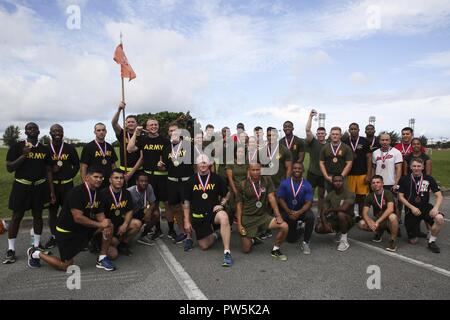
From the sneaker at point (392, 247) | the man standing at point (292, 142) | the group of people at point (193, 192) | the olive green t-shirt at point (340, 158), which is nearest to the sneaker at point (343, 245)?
the group of people at point (193, 192)

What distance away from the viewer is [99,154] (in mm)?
6109

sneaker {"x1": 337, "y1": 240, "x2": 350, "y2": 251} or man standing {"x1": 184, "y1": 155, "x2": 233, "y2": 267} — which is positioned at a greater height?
man standing {"x1": 184, "y1": 155, "x2": 233, "y2": 267}

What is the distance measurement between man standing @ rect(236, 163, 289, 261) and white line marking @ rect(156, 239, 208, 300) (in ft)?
3.98

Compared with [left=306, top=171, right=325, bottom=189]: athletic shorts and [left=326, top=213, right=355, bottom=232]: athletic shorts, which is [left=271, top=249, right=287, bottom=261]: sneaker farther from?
[left=306, top=171, right=325, bottom=189]: athletic shorts

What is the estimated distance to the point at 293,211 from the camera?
19.7ft

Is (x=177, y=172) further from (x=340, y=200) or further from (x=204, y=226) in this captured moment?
(x=340, y=200)

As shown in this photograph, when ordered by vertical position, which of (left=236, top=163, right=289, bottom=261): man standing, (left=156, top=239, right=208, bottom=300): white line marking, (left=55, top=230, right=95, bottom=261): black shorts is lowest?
(left=156, top=239, right=208, bottom=300): white line marking

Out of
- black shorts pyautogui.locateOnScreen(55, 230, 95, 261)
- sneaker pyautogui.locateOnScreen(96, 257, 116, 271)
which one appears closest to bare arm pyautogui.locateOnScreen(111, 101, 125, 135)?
black shorts pyautogui.locateOnScreen(55, 230, 95, 261)

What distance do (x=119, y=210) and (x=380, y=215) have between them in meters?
4.58

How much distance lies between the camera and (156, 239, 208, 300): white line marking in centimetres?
404

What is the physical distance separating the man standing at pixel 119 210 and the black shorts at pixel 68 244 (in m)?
0.53

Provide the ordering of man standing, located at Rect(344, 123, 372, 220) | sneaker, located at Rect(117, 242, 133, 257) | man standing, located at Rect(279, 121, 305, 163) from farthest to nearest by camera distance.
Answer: man standing, located at Rect(279, 121, 305, 163) < man standing, located at Rect(344, 123, 372, 220) < sneaker, located at Rect(117, 242, 133, 257)

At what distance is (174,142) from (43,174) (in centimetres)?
227
